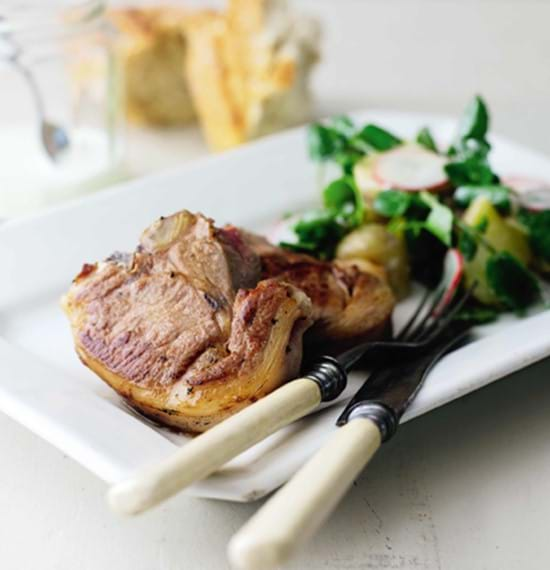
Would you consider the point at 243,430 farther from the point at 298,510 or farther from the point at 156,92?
the point at 156,92

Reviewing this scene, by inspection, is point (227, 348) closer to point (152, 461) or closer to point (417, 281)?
point (152, 461)

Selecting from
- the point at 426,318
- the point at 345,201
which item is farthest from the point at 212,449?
the point at 345,201

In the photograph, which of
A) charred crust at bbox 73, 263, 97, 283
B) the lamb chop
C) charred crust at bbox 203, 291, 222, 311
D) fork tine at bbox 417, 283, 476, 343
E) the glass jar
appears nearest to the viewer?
the lamb chop

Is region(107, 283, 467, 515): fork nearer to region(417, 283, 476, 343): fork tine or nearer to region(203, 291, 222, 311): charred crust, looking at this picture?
region(417, 283, 476, 343): fork tine

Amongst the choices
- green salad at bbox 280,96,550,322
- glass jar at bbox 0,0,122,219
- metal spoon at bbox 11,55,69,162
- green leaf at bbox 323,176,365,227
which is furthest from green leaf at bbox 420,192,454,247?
metal spoon at bbox 11,55,69,162

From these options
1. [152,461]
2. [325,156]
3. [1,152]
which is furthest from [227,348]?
[1,152]

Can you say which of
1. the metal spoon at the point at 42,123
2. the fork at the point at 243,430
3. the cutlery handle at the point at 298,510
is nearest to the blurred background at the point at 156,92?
the metal spoon at the point at 42,123

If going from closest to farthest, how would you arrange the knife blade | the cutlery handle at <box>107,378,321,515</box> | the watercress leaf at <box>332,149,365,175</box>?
1. the cutlery handle at <box>107,378,321,515</box>
2. the knife blade
3. the watercress leaf at <box>332,149,365,175</box>
